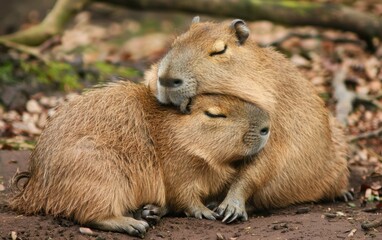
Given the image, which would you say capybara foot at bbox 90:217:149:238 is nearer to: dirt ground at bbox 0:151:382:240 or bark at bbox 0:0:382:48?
dirt ground at bbox 0:151:382:240

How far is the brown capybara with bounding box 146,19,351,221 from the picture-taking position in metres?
5.95

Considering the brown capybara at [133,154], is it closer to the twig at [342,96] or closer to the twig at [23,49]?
the twig at [342,96]

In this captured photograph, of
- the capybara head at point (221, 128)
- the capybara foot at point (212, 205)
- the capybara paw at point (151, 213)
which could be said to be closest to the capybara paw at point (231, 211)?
the capybara foot at point (212, 205)

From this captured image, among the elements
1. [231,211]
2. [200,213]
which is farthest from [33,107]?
[231,211]

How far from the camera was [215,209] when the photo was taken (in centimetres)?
614

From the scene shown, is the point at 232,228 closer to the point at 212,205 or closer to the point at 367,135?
the point at 212,205

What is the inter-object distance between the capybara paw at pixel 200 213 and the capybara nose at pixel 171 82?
974mm

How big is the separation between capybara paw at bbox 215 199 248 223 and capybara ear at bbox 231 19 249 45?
1298mm

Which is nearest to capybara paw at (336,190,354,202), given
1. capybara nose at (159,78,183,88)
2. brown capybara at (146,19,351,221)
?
brown capybara at (146,19,351,221)

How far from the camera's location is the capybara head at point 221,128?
19.5 feet

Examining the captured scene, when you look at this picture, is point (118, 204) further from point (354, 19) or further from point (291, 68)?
point (354, 19)

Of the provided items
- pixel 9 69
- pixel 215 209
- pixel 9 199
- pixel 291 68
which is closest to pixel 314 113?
pixel 291 68

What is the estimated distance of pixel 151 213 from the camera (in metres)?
5.80

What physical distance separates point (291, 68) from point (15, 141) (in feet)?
10.9
